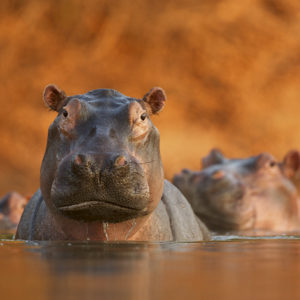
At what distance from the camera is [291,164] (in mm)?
9539

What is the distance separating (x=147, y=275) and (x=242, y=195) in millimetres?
6503

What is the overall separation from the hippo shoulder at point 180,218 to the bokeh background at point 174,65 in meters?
10.6

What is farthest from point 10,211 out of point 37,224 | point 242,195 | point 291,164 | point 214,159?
point 37,224

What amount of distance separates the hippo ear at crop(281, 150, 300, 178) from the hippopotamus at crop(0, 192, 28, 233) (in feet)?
11.6

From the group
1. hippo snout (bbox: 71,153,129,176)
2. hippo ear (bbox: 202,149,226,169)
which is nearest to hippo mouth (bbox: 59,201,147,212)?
hippo snout (bbox: 71,153,129,176)

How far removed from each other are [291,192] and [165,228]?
514cm

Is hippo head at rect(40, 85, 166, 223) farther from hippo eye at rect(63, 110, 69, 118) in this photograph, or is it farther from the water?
the water

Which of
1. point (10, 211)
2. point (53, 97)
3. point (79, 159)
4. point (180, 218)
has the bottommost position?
point (180, 218)

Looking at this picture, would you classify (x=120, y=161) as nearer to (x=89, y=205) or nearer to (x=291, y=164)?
(x=89, y=205)

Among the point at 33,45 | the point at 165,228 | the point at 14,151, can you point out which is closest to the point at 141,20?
the point at 33,45

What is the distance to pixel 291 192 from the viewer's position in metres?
9.34

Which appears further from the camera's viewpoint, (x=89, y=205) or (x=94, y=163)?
(x=89, y=205)

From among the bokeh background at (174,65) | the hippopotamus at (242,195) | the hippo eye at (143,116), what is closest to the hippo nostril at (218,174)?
the hippopotamus at (242,195)

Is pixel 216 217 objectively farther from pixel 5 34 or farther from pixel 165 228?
pixel 5 34
